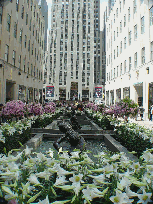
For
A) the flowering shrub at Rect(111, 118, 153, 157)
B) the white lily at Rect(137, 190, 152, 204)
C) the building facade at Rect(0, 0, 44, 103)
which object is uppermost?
the building facade at Rect(0, 0, 44, 103)

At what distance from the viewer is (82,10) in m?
94.2

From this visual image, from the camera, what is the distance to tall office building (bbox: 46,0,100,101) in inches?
3593

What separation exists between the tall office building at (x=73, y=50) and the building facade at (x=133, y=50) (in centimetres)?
5267

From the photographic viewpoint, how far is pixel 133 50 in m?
25.8

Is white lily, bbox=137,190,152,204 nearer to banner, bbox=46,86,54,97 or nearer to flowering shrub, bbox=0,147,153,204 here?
flowering shrub, bbox=0,147,153,204

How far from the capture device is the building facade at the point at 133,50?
20859 millimetres

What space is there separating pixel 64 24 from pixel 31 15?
214ft

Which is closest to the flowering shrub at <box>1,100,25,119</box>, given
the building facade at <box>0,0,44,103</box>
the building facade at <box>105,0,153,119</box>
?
the building facade at <box>0,0,44,103</box>

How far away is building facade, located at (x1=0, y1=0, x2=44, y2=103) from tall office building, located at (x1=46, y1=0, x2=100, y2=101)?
56.0 meters

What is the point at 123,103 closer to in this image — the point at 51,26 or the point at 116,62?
the point at 116,62

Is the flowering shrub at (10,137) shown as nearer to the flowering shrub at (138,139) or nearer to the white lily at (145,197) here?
the flowering shrub at (138,139)

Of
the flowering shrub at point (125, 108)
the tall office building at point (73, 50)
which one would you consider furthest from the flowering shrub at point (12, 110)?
the tall office building at point (73, 50)

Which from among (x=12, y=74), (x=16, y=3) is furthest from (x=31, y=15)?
(x=12, y=74)

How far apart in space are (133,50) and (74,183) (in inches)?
1061
